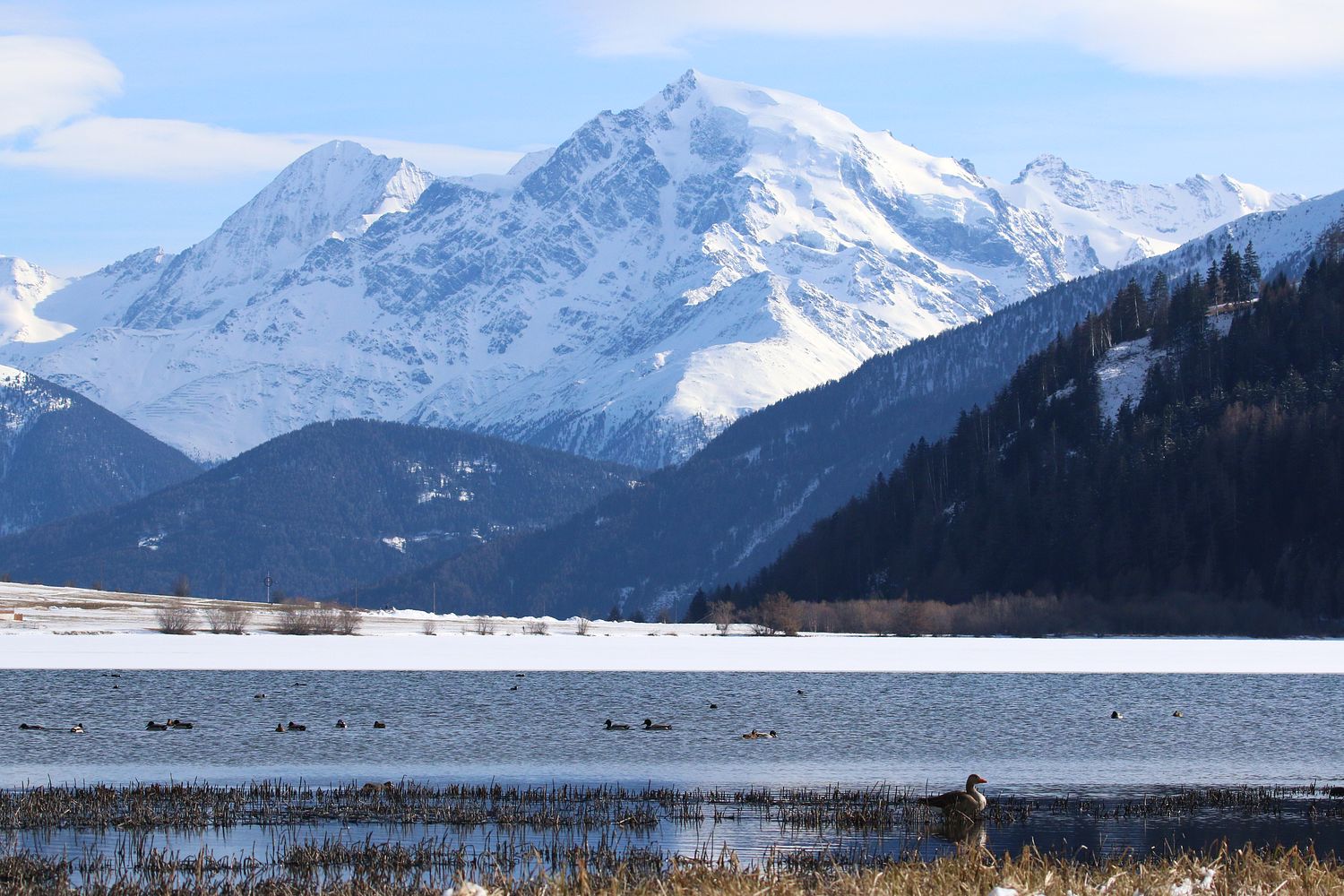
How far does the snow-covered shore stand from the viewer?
104m

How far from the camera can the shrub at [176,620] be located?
140 m

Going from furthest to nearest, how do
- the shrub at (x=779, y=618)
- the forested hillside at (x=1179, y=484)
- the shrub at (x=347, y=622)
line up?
the shrub at (x=779, y=618)
the forested hillside at (x=1179, y=484)
the shrub at (x=347, y=622)

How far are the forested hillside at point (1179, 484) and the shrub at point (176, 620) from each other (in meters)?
70.7

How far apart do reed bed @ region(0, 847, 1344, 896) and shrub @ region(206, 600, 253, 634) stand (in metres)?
112

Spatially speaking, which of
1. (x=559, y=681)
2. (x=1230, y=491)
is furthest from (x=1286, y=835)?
(x=1230, y=491)

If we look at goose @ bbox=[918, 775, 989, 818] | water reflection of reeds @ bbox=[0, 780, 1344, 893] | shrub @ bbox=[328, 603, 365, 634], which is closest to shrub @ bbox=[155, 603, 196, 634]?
shrub @ bbox=[328, 603, 365, 634]

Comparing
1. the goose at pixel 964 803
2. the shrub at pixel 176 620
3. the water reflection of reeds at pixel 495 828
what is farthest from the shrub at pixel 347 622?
the goose at pixel 964 803

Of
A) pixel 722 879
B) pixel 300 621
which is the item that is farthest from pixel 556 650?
pixel 722 879

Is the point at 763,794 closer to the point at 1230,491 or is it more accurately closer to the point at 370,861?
the point at 370,861

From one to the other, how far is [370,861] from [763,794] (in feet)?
43.5

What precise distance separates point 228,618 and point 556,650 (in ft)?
113

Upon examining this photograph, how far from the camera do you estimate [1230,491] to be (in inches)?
6447

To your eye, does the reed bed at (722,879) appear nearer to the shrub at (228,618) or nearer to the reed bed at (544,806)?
the reed bed at (544,806)

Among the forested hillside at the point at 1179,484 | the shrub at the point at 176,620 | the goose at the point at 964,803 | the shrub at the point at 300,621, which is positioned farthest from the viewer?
the forested hillside at the point at 1179,484
